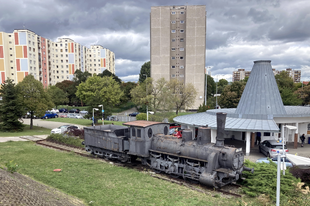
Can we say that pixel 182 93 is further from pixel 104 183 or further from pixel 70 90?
pixel 70 90

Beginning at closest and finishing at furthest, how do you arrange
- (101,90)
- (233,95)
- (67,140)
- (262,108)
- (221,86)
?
(262,108) → (67,140) → (233,95) → (101,90) → (221,86)

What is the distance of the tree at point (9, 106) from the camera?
90.2 ft

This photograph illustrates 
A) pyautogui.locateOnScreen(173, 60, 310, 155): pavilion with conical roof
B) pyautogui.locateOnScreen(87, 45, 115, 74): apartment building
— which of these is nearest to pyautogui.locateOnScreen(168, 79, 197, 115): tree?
pyautogui.locateOnScreen(173, 60, 310, 155): pavilion with conical roof

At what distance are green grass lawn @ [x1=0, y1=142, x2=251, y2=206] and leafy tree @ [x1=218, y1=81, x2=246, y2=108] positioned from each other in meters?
35.9

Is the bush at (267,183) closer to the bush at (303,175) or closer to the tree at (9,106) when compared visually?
the bush at (303,175)

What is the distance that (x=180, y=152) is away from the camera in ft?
40.9

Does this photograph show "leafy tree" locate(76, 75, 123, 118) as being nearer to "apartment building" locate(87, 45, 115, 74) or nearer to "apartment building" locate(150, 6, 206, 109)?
"apartment building" locate(150, 6, 206, 109)

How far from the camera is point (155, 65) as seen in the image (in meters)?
55.4

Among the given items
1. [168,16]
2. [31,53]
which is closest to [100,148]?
[168,16]

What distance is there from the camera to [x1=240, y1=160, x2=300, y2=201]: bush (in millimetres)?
9852

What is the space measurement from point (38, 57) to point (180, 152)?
71898 millimetres

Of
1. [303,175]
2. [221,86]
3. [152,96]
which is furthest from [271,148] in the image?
[221,86]

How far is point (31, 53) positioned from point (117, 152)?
6494 cm

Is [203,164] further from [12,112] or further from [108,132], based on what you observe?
[12,112]
